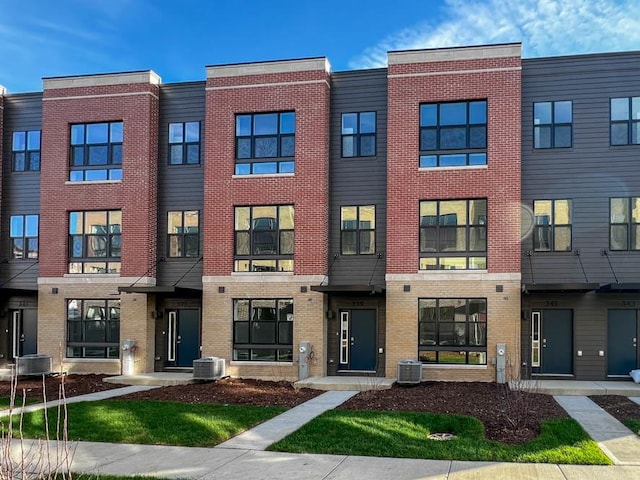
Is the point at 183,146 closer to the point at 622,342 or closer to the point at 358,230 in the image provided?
the point at 358,230

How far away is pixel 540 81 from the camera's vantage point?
1919 centimetres

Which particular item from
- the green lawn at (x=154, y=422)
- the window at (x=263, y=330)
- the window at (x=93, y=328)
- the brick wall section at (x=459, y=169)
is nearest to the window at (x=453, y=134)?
the brick wall section at (x=459, y=169)

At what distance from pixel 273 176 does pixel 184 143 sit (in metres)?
3.60

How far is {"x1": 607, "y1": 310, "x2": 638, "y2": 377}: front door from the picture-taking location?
1836cm

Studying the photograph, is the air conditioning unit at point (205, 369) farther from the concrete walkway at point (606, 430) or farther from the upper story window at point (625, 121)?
the upper story window at point (625, 121)

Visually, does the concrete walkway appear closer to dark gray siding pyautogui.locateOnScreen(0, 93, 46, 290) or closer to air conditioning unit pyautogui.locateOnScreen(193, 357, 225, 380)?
air conditioning unit pyautogui.locateOnScreen(193, 357, 225, 380)

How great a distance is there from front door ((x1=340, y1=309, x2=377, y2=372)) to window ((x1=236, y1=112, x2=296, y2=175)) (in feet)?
16.2

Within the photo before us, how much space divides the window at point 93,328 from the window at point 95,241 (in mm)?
1145

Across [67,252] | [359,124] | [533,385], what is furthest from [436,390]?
[67,252]

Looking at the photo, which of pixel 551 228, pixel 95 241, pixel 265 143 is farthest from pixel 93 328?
pixel 551 228

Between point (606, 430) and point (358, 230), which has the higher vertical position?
point (358, 230)

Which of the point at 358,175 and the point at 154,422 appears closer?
the point at 154,422

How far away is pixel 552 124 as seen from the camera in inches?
752

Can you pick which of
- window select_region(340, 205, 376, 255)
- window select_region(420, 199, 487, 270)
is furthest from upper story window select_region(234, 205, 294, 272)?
window select_region(420, 199, 487, 270)
